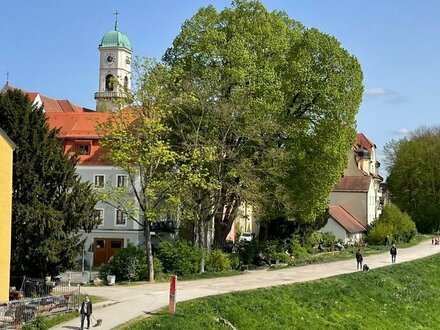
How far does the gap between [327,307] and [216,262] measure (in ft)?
34.9

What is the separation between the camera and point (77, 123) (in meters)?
54.9

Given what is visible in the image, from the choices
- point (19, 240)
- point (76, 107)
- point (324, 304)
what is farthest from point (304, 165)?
point (76, 107)

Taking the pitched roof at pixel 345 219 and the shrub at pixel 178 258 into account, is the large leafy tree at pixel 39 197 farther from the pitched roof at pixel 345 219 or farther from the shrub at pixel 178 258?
the pitched roof at pixel 345 219

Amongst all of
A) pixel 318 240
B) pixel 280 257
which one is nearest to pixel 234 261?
pixel 280 257

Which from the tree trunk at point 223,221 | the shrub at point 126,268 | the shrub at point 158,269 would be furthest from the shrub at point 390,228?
the shrub at point 126,268

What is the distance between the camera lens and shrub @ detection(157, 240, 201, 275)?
130ft

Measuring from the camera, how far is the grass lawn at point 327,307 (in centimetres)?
2734

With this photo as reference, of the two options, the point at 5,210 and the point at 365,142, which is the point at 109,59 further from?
the point at 5,210

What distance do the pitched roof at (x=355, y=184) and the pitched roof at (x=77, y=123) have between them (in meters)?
38.6

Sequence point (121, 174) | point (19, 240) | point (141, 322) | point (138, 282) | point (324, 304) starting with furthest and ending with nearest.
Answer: point (121, 174), point (138, 282), point (324, 304), point (19, 240), point (141, 322)

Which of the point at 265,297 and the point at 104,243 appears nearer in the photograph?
the point at 265,297

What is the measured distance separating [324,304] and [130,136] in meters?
13.1

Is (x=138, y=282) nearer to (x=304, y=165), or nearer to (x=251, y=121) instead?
(x=251, y=121)

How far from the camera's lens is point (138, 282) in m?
36.8
